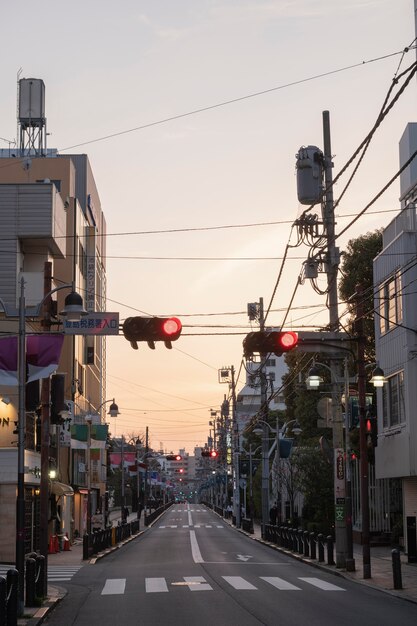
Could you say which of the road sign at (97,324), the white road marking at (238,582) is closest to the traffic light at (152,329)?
the road sign at (97,324)

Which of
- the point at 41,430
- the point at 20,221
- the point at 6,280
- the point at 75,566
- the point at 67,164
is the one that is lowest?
the point at 75,566

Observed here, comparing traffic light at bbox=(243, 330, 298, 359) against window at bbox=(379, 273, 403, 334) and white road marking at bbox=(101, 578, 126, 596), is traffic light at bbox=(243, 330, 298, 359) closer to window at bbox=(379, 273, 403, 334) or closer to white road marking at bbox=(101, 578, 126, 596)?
white road marking at bbox=(101, 578, 126, 596)

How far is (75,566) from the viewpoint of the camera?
36844mm

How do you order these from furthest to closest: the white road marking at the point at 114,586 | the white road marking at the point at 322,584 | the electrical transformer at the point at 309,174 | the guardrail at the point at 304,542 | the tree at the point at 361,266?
the tree at the point at 361,266 → the guardrail at the point at 304,542 → the electrical transformer at the point at 309,174 → the white road marking at the point at 322,584 → the white road marking at the point at 114,586

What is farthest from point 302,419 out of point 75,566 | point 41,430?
point 41,430

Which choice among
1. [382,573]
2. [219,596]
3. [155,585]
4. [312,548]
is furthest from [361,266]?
[219,596]

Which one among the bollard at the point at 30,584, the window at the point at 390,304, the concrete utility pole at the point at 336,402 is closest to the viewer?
the bollard at the point at 30,584

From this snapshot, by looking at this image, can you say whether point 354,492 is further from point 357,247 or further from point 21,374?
point 21,374

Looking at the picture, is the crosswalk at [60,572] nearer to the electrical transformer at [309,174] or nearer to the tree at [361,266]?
the electrical transformer at [309,174]

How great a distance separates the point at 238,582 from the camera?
27.4 meters

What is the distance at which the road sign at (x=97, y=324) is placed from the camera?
2078 centimetres

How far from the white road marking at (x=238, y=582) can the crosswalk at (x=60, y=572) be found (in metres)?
5.15

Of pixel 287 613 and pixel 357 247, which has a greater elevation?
pixel 357 247

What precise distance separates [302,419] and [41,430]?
44.9 meters
